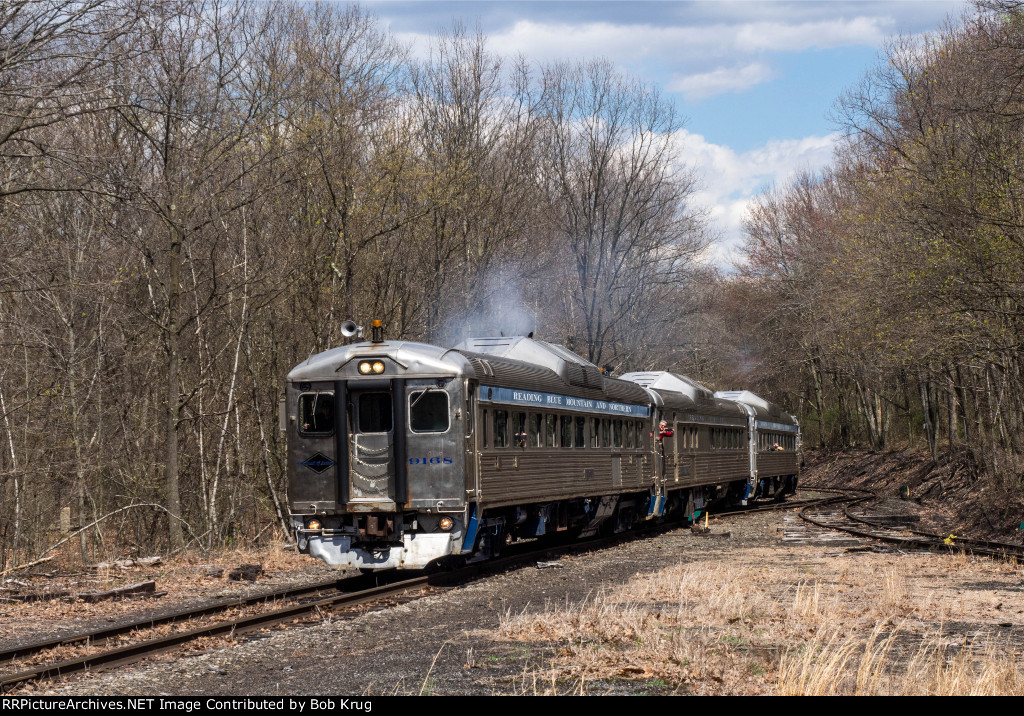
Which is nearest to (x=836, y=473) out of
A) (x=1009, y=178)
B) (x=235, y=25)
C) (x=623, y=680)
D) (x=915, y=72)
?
(x=915, y=72)

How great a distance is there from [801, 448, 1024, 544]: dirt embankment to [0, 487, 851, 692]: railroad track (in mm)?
10522

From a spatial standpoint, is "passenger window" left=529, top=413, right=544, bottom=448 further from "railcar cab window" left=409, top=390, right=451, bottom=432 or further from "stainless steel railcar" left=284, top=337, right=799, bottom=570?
"railcar cab window" left=409, top=390, right=451, bottom=432

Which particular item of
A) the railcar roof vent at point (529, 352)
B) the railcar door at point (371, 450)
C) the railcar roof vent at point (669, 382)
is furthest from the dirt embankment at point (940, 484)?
the railcar door at point (371, 450)

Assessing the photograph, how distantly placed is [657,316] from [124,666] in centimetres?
3402

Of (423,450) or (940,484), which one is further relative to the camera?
(940,484)

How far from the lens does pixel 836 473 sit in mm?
46625

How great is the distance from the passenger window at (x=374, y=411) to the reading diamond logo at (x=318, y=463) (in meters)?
0.58

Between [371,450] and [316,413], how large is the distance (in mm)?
910

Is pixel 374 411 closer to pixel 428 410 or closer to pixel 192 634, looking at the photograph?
pixel 428 410

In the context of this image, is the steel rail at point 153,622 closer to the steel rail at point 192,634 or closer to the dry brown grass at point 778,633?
the steel rail at point 192,634

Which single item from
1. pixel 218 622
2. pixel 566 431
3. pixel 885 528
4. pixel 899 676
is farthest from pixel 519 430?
pixel 885 528

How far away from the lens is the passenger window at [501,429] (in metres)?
15.4

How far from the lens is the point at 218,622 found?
11070mm

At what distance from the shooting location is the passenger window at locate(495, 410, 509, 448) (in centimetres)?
1535
